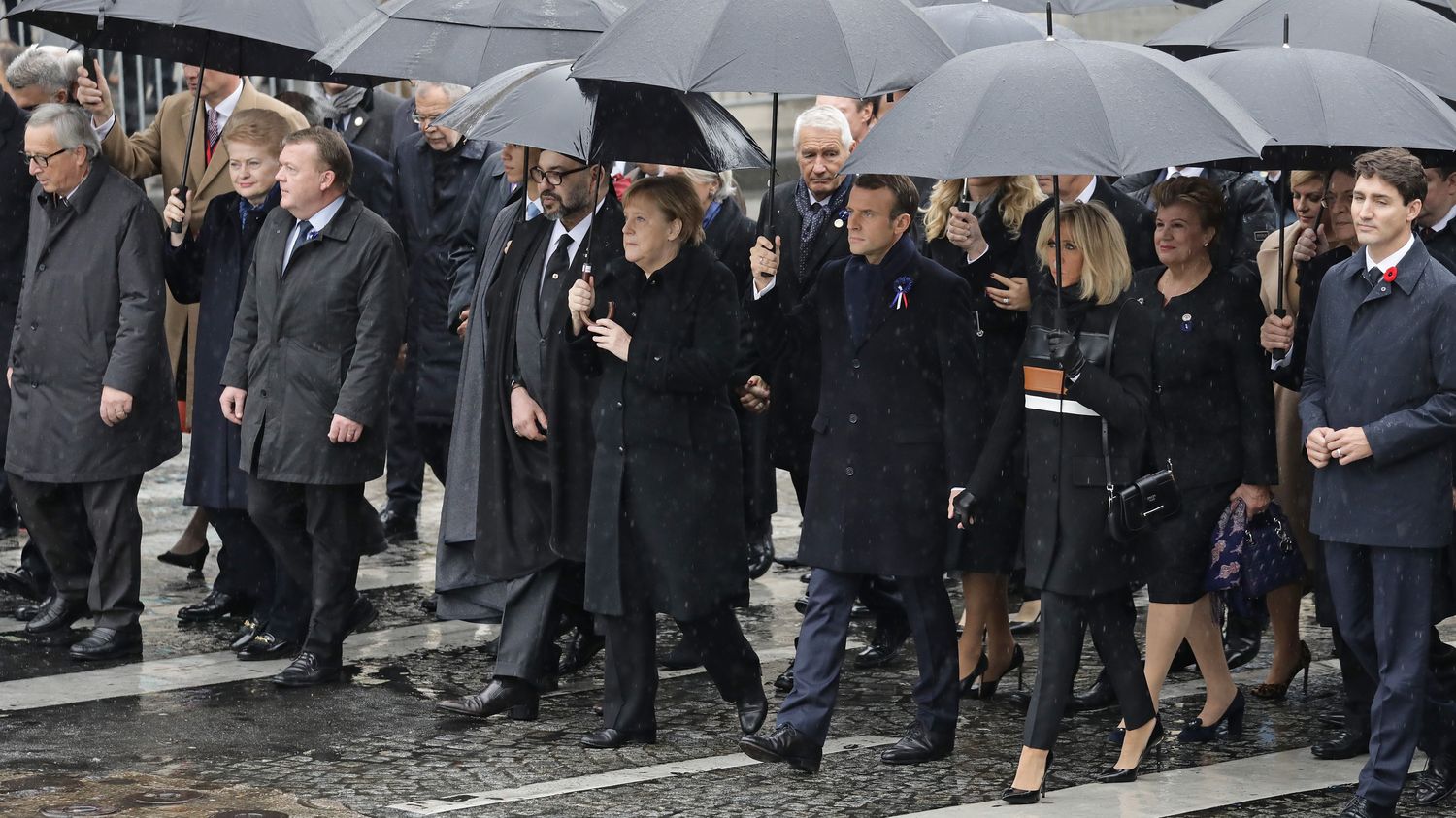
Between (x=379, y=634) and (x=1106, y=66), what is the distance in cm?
430

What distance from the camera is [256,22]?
7.98 meters

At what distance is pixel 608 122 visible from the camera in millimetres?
7160

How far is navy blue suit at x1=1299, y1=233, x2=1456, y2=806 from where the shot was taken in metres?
6.24

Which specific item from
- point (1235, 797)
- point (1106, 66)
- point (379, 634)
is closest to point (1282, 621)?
point (1235, 797)

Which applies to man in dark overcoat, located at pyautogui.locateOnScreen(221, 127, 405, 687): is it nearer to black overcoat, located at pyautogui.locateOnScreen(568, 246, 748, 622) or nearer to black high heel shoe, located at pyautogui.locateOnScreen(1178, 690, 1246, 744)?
black overcoat, located at pyautogui.locateOnScreen(568, 246, 748, 622)

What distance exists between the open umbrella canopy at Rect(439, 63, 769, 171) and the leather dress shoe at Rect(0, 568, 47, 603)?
351 centimetres

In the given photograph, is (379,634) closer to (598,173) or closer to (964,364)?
(598,173)

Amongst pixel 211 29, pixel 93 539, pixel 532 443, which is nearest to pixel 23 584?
pixel 93 539

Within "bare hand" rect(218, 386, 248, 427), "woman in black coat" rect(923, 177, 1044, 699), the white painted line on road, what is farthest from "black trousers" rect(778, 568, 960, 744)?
"bare hand" rect(218, 386, 248, 427)

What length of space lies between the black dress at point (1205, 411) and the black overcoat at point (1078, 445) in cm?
40

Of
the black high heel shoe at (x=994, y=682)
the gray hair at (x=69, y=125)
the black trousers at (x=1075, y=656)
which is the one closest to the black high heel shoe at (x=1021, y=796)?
the black trousers at (x=1075, y=656)

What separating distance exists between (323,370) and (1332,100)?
3885 millimetres

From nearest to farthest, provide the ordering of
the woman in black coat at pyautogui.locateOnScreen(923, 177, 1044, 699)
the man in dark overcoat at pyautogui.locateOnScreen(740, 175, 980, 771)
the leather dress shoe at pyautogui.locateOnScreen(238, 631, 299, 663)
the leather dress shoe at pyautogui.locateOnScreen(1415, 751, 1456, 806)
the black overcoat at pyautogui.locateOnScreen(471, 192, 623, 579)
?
the leather dress shoe at pyautogui.locateOnScreen(1415, 751, 1456, 806) → the man in dark overcoat at pyautogui.locateOnScreen(740, 175, 980, 771) → the black overcoat at pyautogui.locateOnScreen(471, 192, 623, 579) → the woman in black coat at pyautogui.locateOnScreen(923, 177, 1044, 699) → the leather dress shoe at pyautogui.locateOnScreen(238, 631, 299, 663)

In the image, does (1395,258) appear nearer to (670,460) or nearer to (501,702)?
(670,460)
